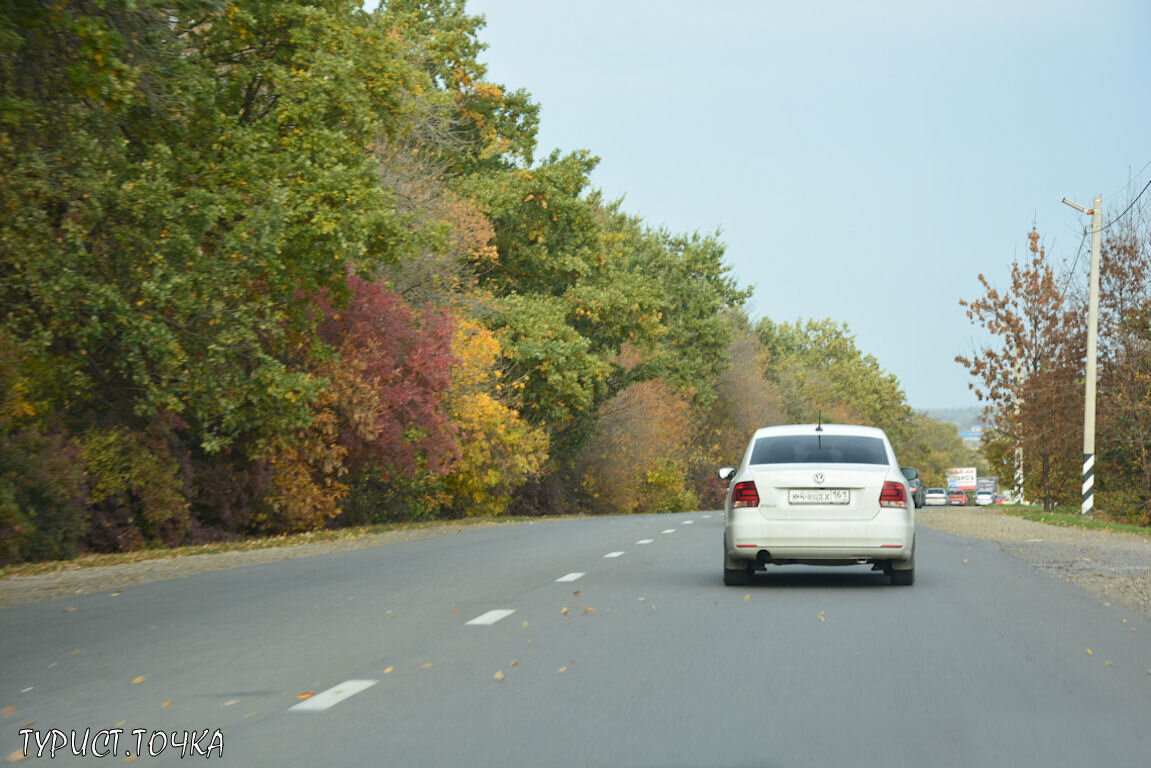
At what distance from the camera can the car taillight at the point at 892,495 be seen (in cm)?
1381

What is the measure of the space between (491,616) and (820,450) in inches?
174

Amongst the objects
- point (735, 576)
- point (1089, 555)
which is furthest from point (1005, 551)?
point (735, 576)

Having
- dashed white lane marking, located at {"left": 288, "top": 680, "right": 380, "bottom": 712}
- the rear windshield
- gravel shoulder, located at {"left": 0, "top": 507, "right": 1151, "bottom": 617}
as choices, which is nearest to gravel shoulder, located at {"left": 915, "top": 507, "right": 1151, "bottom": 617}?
gravel shoulder, located at {"left": 0, "top": 507, "right": 1151, "bottom": 617}

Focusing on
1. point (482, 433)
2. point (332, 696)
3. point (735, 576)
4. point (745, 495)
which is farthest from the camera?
point (482, 433)

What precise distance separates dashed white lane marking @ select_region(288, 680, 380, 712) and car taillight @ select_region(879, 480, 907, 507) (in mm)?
7044

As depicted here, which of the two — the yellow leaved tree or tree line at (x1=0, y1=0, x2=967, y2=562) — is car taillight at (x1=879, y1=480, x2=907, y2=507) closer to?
tree line at (x1=0, y1=0, x2=967, y2=562)

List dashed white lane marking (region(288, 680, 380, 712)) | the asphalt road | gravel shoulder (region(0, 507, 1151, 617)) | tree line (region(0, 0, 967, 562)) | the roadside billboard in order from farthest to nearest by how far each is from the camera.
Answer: the roadside billboard < tree line (region(0, 0, 967, 562)) < gravel shoulder (region(0, 507, 1151, 617)) < dashed white lane marking (region(288, 680, 380, 712)) < the asphalt road

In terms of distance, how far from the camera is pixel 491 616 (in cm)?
1141

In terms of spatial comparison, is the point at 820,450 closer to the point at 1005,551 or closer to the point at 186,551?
the point at 1005,551

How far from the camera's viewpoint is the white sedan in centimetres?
1370

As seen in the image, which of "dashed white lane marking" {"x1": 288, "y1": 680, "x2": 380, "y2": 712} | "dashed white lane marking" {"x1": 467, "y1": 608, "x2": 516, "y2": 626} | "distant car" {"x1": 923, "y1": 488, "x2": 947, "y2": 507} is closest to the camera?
"dashed white lane marking" {"x1": 288, "y1": 680, "x2": 380, "y2": 712}

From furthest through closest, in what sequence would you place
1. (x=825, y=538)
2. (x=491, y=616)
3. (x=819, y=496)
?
(x=819, y=496) → (x=825, y=538) → (x=491, y=616)

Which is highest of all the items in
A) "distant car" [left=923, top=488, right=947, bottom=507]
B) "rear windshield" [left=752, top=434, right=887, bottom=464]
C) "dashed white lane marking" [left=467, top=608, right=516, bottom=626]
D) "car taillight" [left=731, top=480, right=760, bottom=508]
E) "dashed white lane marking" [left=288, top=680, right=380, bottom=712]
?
"rear windshield" [left=752, top=434, right=887, bottom=464]

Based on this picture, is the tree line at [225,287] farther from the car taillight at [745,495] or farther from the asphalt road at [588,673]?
the car taillight at [745,495]
